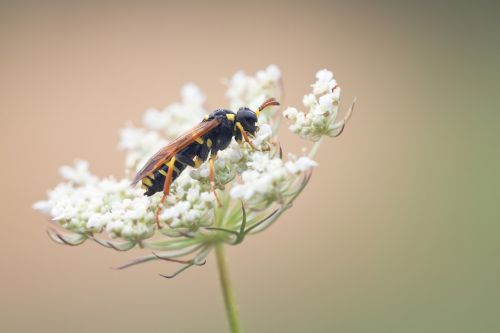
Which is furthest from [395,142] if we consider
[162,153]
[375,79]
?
[162,153]

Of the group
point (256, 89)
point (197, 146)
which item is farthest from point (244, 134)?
point (256, 89)

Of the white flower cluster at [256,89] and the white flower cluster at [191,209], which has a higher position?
the white flower cluster at [256,89]

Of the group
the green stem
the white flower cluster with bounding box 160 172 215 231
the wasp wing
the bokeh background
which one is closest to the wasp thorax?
the wasp wing

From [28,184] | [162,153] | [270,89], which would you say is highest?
[28,184]

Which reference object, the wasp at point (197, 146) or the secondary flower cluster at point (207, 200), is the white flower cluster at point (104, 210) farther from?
the wasp at point (197, 146)

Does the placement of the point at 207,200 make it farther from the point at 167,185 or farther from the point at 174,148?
the point at 174,148

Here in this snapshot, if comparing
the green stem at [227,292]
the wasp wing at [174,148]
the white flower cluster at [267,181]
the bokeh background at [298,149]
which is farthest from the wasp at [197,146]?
the bokeh background at [298,149]

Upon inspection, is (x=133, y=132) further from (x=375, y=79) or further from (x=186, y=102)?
(x=375, y=79)
